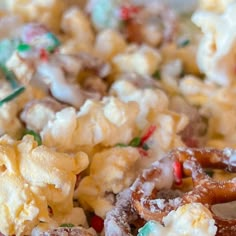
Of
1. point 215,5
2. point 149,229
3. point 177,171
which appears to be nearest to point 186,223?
point 149,229

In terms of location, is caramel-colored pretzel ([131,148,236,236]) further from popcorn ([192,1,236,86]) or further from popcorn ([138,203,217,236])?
popcorn ([192,1,236,86])

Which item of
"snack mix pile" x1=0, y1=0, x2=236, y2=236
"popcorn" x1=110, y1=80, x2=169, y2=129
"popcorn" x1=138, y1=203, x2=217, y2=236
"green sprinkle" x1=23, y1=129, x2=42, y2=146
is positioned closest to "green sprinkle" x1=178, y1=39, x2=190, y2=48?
"snack mix pile" x1=0, y1=0, x2=236, y2=236

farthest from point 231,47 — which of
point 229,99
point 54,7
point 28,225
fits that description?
point 28,225

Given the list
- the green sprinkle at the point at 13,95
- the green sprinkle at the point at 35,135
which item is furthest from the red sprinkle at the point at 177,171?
the green sprinkle at the point at 13,95

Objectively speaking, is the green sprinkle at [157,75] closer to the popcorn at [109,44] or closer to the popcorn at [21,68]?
the popcorn at [109,44]

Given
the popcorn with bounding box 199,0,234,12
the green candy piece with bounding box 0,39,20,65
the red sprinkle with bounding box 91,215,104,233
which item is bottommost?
the red sprinkle with bounding box 91,215,104,233

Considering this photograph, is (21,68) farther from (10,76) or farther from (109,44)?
(109,44)

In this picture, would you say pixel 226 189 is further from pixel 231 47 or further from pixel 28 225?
pixel 231 47
